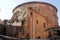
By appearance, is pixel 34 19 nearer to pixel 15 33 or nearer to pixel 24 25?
pixel 24 25

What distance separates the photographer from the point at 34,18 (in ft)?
67.2

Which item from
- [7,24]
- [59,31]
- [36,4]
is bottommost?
[59,31]

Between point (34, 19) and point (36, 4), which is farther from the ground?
point (36, 4)

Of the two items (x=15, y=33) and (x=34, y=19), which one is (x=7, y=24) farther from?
(x=34, y=19)

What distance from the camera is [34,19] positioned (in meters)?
20.4

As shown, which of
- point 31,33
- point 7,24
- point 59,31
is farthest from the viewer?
point 7,24

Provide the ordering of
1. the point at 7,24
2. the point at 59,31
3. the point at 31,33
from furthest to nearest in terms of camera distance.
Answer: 1. the point at 7,24
2. the point at 31,33
3. the point at 59,31

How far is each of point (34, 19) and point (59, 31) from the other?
9309mm

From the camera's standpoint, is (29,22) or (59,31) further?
(29,22)

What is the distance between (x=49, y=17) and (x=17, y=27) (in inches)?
177

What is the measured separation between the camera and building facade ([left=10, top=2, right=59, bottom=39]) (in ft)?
65.3

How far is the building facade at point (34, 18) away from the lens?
19906 millimetres

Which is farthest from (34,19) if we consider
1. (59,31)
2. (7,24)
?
(59,31)

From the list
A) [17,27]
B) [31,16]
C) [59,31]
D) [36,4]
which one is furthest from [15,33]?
[59,31]
